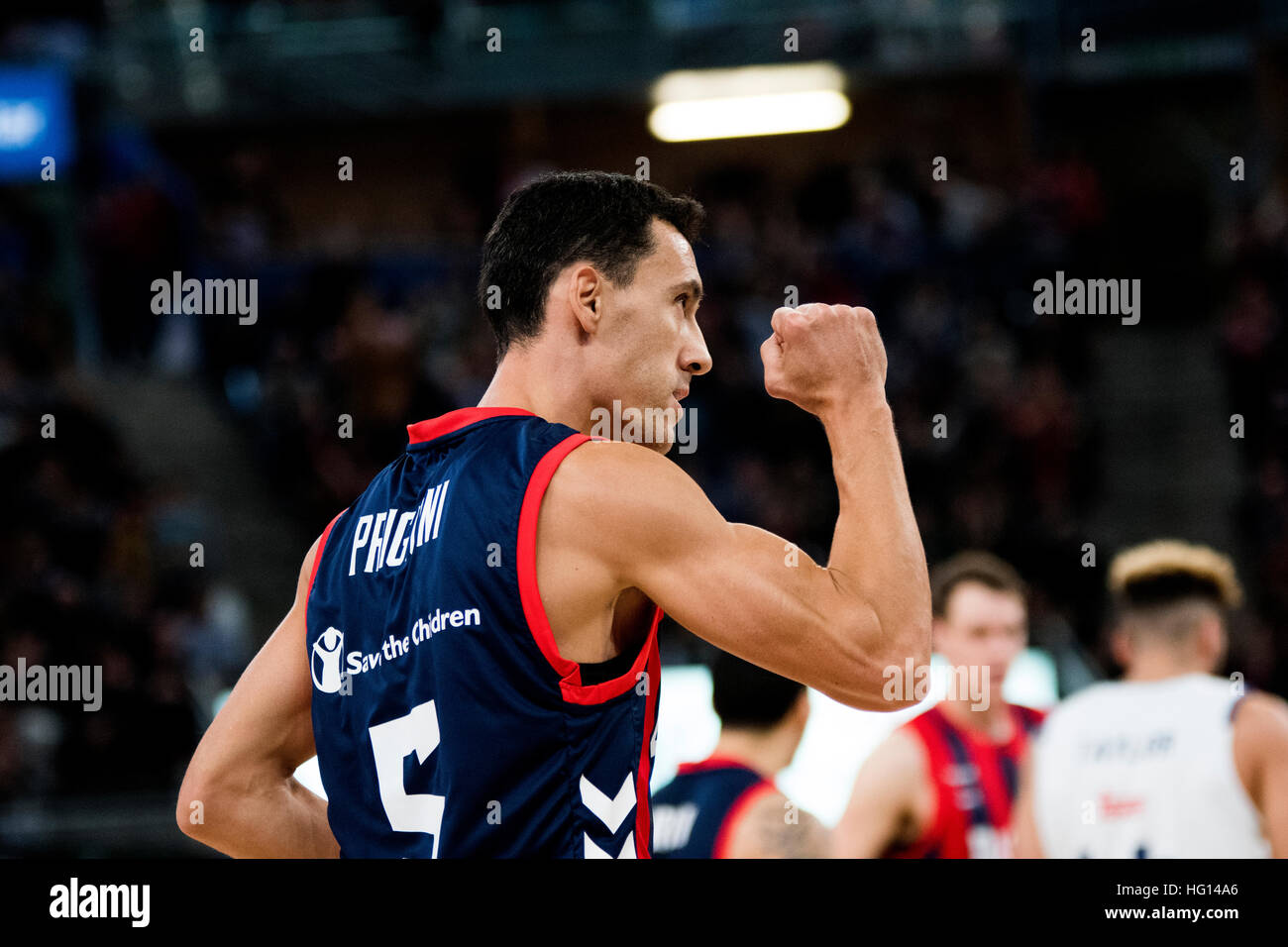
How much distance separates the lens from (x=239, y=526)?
11477mm

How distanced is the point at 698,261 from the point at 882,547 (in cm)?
922

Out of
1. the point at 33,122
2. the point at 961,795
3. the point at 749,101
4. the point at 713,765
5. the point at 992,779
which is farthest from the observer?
the point at 749,101

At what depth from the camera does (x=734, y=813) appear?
416cm

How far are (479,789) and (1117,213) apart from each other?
14209mm

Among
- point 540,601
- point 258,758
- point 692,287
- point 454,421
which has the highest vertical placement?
point 692,287

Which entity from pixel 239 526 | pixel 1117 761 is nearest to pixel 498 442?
pixel 1117 761

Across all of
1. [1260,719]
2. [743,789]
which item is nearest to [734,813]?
[743,789]

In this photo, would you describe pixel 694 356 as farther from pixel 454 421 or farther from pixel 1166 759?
pixel 1166 759

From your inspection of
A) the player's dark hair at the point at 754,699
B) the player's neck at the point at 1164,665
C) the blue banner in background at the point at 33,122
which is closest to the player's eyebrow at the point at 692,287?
the player's dark hair at the point at 754,699

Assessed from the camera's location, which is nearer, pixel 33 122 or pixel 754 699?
pixel 754 699

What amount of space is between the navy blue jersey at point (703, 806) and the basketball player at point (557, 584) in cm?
182

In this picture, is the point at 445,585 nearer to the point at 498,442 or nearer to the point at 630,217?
the point at 498,442

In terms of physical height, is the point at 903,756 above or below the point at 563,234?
below

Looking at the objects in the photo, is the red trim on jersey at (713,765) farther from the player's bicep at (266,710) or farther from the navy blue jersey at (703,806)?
the player's bicep at (266,710)
